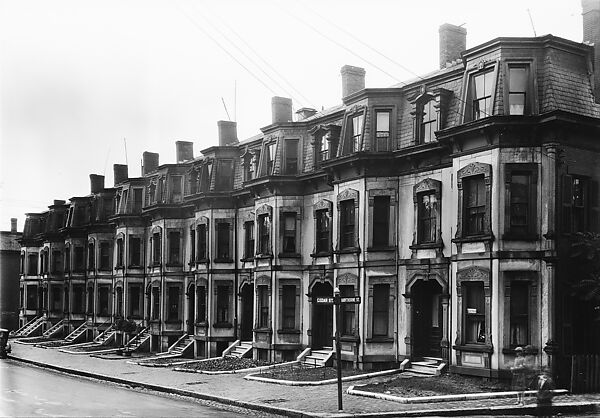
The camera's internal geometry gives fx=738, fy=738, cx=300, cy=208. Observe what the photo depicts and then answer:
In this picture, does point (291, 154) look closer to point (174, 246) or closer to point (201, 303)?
point (201, 303)

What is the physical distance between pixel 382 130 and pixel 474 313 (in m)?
8.72

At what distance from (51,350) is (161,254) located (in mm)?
9841

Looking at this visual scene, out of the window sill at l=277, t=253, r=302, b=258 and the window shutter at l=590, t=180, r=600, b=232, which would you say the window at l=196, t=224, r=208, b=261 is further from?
the window shutter at l=590, t=180, r=600, b=232

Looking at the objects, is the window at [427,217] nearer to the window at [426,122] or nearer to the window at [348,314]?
the window at [426,122]

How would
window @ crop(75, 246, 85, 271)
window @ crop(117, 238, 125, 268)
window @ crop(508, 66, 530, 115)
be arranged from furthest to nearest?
window @ crop(75, 246, 85, 271) → window @ crop(117, 238, 125, 268) → window @ crop(508, 66, 530, 115)

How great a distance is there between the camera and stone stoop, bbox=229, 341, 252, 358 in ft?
121

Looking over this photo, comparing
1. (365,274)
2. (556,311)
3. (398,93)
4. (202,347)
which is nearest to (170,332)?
(202,347)

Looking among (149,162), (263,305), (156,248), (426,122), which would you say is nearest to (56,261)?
(149,162)

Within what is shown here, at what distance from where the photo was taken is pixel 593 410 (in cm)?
2017

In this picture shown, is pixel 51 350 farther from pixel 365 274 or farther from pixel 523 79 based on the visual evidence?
pixel 523 79

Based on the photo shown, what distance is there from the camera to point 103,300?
55250 millimetres

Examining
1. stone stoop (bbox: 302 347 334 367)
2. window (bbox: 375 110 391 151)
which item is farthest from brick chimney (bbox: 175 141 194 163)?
window (bbox: 375 110 391 151)

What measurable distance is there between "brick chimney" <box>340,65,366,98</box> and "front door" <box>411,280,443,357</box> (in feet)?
39.5

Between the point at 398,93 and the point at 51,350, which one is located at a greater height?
the point at 398,93
